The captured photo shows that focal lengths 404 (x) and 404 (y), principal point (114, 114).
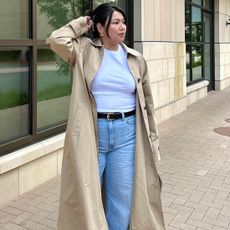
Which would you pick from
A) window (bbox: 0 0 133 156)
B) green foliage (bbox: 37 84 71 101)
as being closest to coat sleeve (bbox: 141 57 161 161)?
window (bbox: 0 0 133 156)

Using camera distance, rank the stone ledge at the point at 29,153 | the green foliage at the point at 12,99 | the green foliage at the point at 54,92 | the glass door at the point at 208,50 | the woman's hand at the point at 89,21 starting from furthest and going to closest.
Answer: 1. the glass door at the point at 208,50
2. the green foliage at the point at 54,92
3. the green foliage at the point at 12,99
4. the stone ledge at the point at 29,153
5. the woman's hand at the point at 89,21

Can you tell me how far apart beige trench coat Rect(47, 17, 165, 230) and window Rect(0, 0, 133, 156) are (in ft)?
5.76

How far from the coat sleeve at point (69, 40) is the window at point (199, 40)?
866 cm

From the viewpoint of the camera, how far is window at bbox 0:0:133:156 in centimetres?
442

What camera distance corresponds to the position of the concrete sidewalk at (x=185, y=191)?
381 cm

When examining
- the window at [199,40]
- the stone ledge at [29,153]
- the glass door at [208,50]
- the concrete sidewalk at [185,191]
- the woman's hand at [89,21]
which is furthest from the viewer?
the glass door at [208,50]

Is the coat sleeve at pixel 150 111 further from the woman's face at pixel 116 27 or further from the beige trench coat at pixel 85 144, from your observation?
the woman's face at pixel 116 27

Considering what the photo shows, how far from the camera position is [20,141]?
4535 mm

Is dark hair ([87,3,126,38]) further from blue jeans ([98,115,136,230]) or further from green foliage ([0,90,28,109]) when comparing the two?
green foliage ([0,90,28,109])

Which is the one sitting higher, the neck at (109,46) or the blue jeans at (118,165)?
the neck at (109,46)

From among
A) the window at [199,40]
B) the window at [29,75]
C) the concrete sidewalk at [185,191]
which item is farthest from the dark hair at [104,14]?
the window at [199,40]

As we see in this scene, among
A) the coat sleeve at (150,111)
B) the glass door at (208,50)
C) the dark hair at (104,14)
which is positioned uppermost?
the glass door at (208,50)

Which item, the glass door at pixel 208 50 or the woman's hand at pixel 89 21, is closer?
the woman's hand at pixel 89 21

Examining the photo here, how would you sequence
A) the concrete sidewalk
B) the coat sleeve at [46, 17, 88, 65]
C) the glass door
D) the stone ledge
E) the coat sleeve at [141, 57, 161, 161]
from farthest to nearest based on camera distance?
1. the glass door
2. the stone ledge
3. the concrete sidewalk
4. the coat sleeve at [141, 57, 161, 161]
5. the coat sleeve at [46, 17, 88, 65]
